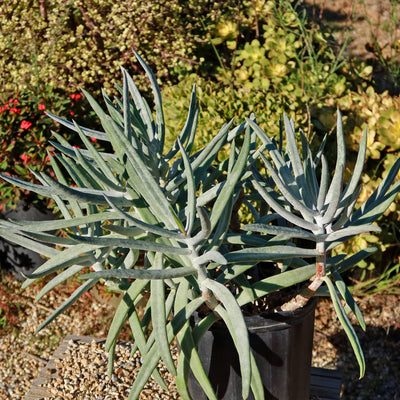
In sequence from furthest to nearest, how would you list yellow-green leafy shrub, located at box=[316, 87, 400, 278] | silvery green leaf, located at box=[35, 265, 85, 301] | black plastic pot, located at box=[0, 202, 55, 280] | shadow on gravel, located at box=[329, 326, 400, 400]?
black plastic pot, located at box=[0, 202, 55, 280], yellow-green leafy shrub, located at box=[316, 87, 400, 278], shadow on gravel, located at box=[329, 326, 400, 400], silvery green leaf, located at box=[35, 265, 85, 301]

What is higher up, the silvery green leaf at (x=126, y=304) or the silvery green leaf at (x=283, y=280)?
the silvery green leaf at (x=283, y=280)

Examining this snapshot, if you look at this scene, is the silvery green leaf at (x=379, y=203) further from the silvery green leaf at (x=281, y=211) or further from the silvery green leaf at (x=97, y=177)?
the silvery green leaf at (x=97, y=177)

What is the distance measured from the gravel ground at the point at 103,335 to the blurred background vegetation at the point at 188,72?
0.28m

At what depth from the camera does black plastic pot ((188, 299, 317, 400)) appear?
50.1 inches

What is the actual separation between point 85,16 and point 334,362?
241cm

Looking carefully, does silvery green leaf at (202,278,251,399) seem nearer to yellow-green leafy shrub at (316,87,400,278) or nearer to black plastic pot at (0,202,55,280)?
yellow-green leafy shrub at (316,87,400,278)

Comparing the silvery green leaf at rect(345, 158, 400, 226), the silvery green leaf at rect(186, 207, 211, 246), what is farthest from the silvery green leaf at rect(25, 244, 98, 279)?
the silvery green leaf at rect(345, 158, 400, 226)

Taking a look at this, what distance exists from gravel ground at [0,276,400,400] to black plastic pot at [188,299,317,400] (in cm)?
125

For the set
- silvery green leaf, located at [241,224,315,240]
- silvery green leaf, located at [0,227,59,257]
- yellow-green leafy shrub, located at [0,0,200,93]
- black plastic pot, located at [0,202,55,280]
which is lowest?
black plastic pot, located at [0,202,55,280]

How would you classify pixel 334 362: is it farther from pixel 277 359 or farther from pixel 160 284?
pixel 160 284

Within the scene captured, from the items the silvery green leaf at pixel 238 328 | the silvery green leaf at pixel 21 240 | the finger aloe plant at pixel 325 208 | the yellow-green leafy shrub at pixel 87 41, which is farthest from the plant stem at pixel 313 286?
the yellow-green leafy shrub at pixel 87 41

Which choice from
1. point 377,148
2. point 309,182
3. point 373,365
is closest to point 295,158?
point 309,182

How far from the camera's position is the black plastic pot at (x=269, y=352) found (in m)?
1.27

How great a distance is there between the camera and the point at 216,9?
3521 mm
